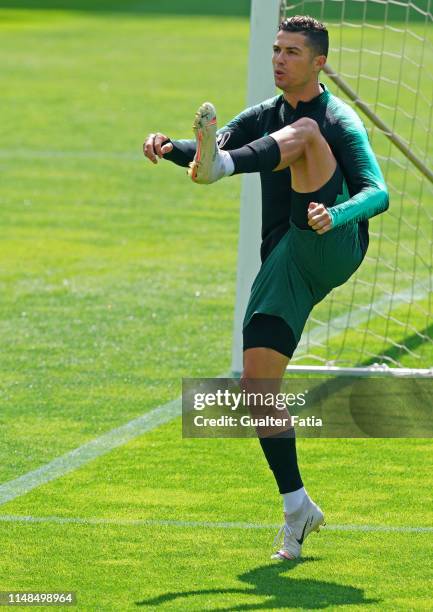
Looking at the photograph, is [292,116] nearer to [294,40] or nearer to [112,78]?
[294,40]

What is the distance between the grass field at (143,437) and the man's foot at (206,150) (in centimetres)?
150

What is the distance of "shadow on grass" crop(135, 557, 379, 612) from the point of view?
18.1ft

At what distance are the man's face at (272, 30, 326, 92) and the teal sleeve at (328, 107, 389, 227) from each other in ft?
0.71

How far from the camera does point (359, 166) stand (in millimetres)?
5926

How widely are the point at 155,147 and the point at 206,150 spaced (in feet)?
1.78

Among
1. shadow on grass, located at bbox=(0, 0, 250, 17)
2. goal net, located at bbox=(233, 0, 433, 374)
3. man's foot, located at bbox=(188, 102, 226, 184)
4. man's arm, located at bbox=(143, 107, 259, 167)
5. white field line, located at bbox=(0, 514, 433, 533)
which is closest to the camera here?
man's foot, located at bbox=(188, 102, 226, 184)

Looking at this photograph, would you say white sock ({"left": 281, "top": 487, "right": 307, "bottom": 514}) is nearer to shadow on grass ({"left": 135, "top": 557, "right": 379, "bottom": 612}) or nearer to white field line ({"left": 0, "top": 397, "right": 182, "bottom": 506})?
shadow on grass ({"left": 135, "top": 557, "right": 379, "bottom": 612})

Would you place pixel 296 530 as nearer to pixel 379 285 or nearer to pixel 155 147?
pixel 155 147

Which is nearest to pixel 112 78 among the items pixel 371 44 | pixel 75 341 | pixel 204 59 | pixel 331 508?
pixel 204 59

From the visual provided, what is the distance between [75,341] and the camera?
980cm

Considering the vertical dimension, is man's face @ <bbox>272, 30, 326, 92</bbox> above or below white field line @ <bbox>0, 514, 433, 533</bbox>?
above

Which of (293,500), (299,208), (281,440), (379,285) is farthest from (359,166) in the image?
(379,285)

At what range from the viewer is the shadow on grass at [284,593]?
553cm

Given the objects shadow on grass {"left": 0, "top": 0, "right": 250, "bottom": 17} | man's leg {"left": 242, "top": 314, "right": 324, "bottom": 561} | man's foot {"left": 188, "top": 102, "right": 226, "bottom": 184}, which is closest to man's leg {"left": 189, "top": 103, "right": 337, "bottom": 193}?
man's foot {"left": 188, "top": 102, "right": 226, "bottom": 184}
